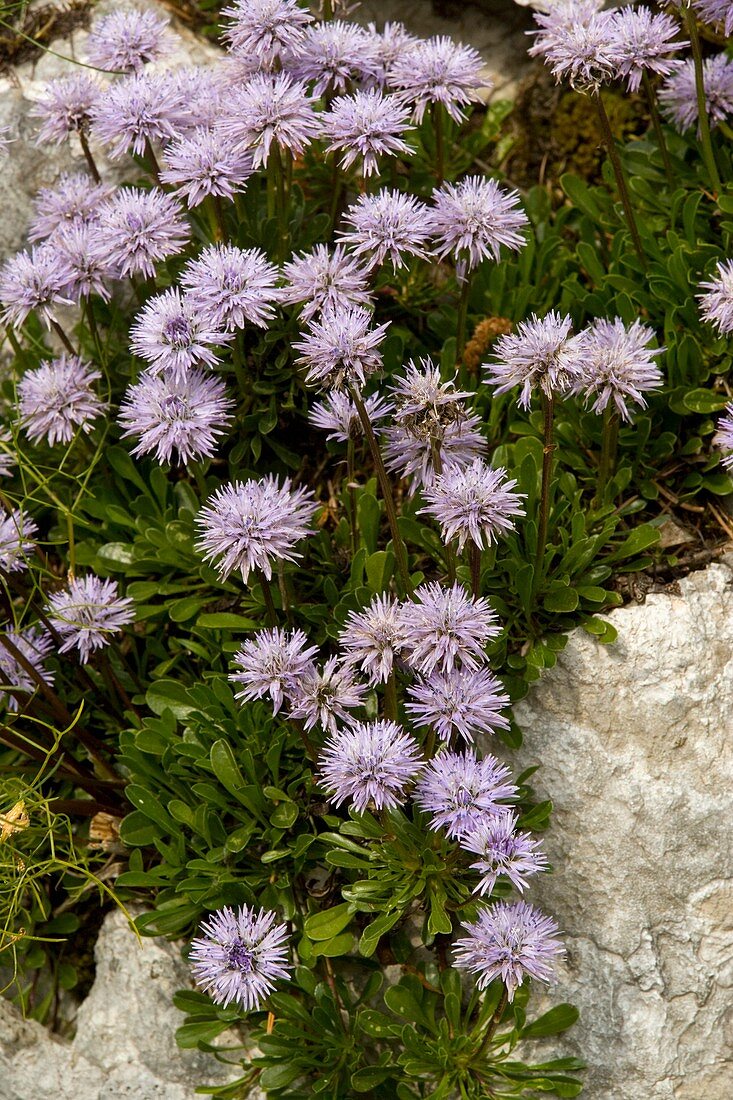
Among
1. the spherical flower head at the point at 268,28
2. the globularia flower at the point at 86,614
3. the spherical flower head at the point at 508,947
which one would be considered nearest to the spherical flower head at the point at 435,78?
the spherical flower head at the point at 268,28

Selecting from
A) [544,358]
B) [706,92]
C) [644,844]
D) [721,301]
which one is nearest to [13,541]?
[544,358]

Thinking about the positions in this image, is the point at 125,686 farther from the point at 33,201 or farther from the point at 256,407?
the point at 33,201

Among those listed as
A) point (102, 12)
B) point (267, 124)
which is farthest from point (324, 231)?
point (102, 12)

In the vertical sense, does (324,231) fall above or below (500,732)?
above

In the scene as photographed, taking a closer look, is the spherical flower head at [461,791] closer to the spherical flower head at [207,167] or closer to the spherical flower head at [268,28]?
the spherical flower head at [207,167]

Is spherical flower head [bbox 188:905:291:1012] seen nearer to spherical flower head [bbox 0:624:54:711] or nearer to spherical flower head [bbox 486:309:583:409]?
spherical flower head [bbox 0:624:54:711]

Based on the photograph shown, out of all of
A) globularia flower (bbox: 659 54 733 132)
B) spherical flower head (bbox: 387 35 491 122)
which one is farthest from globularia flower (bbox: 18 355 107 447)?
globularia flower (bbox: 659 54 733 132)
